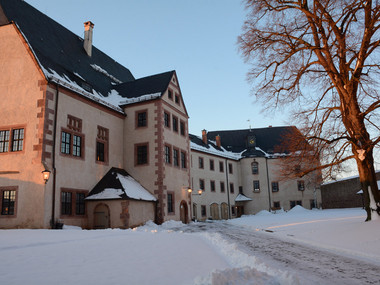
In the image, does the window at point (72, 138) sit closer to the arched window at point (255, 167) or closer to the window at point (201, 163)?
the window at point (201, 163)

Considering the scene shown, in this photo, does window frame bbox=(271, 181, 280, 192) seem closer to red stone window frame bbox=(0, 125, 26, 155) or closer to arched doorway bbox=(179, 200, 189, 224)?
arched doorway bbox=(179, 200, 189, 224)

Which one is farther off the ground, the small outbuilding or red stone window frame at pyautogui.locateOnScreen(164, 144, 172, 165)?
red stone window frame at pyautogui.locateOnScreen(164, 144, 172, 165)

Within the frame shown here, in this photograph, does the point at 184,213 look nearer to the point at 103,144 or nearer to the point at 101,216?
the point at 101,216

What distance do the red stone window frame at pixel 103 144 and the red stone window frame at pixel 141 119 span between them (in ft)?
10.3

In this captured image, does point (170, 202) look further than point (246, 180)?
No

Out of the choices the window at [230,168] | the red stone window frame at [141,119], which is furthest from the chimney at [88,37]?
the window at [230,168]

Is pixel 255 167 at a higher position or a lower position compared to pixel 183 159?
higher

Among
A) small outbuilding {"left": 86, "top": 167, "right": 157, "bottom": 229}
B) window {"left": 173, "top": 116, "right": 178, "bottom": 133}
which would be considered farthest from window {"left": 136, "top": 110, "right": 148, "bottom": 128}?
small outbuilding {"left": 86, "top": 167, "right": 157, "bottom": 229}

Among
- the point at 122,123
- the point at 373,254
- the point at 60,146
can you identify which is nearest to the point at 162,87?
the point at 122,123

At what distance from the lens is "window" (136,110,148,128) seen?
2779 centimetres

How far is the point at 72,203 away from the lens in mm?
20922

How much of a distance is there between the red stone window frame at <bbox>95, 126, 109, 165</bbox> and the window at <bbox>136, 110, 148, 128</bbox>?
128 inches

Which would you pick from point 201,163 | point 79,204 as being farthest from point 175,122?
point 201,163

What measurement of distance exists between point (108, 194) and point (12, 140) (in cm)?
656
